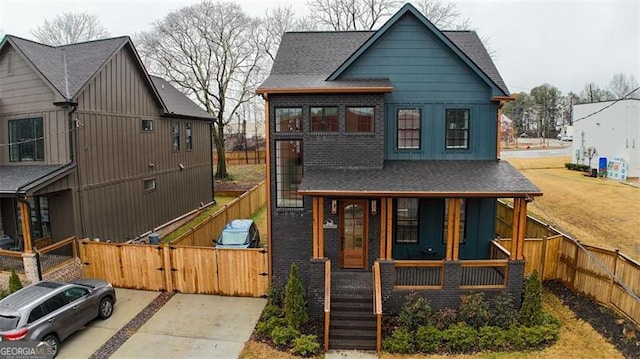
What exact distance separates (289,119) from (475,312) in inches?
299

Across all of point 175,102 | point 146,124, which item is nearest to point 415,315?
point 146,124

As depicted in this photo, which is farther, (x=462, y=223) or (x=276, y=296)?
(x=462, y=223)

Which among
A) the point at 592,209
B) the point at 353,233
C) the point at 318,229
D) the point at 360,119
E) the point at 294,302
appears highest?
the point at 360,119

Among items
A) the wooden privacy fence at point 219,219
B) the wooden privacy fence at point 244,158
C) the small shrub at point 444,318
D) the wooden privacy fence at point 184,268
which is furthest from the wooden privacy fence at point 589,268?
the wooden privacy fence at point 244,158

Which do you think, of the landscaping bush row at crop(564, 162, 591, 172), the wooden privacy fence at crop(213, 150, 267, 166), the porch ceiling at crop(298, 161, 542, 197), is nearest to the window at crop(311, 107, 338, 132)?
the porch ceiling at crop(298, 161, 542, 197)

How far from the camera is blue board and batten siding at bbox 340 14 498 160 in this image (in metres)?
12.5

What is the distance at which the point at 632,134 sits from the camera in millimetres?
29391

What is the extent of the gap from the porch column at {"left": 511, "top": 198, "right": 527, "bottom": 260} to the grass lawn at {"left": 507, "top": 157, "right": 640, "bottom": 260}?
6.62 metres

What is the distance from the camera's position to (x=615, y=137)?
30156 mm

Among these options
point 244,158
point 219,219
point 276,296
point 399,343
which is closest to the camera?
point 399,343

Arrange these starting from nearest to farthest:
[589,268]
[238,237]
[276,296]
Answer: [589,268], [276,296], [238,237]

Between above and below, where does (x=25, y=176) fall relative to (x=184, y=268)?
above

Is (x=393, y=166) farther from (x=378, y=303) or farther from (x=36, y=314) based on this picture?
(x=36, y=314)

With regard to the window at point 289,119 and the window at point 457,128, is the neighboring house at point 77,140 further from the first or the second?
the window at point 457,128
